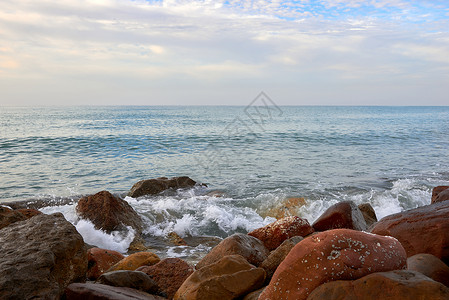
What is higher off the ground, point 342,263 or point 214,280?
point 342,263

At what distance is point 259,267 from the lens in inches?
173

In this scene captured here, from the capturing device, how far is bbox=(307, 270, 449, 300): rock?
8.70 ft

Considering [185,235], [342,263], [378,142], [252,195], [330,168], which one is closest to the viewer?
[342,263]

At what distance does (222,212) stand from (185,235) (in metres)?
1.44

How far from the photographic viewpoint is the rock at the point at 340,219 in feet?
21.5

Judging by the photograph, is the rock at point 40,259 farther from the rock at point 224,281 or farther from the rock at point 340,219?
the rock at point 340,219

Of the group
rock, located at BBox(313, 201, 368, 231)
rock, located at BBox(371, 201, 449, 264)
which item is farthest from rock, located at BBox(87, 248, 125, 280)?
rock, located at BBox(371, 201, 449, 264)

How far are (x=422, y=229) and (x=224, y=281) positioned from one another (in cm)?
247

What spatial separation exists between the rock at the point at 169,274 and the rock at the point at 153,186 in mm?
6741

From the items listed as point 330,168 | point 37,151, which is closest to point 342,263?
point 330,168

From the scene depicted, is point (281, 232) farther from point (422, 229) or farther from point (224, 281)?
point (224, 281)

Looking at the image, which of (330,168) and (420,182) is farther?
(330,168)

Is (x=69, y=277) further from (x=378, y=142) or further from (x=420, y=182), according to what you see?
(x=378, y=142)

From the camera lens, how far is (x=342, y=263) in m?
3.00
